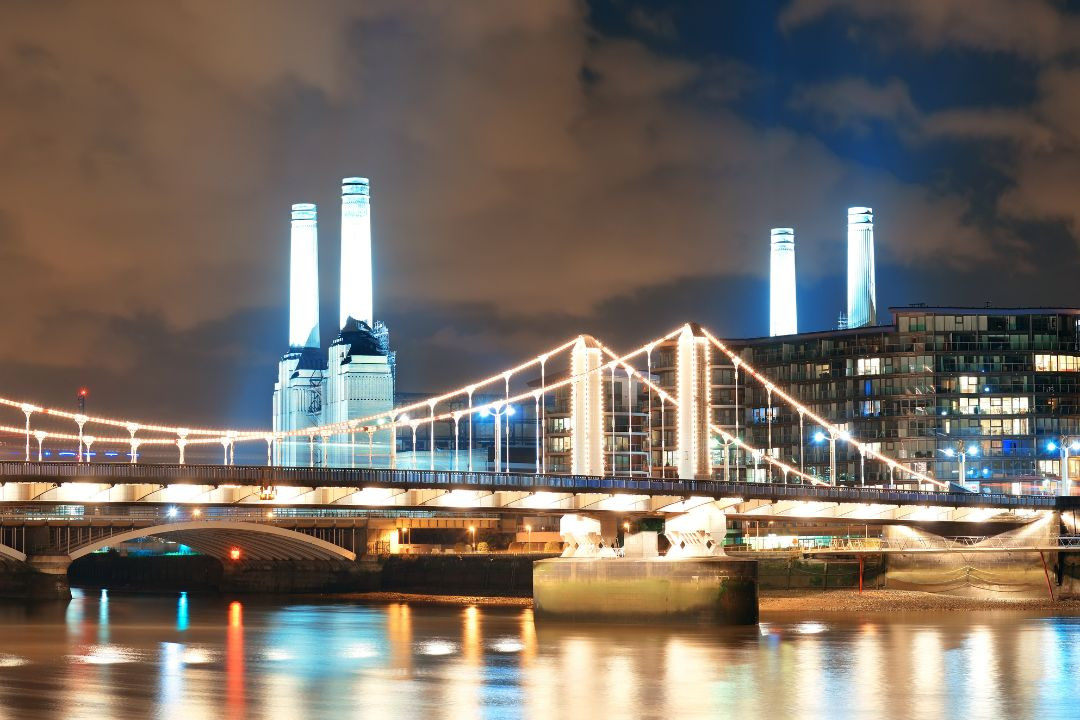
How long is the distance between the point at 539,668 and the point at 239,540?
63.2m

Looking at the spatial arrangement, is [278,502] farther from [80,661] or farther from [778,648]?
[778,648]

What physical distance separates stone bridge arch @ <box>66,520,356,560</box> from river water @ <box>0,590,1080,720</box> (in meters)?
22.3

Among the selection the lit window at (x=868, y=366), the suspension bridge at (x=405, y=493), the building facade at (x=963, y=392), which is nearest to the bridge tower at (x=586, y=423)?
the suspension bridge at (x=405, y=493)

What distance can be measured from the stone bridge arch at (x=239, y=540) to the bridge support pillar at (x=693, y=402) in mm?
35888

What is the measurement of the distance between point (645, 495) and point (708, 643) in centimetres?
1424

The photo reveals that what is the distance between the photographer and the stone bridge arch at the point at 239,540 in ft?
376

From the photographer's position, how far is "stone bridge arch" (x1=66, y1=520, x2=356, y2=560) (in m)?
114

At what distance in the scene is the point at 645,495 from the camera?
84.8 meters

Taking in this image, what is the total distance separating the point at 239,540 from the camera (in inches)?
4847

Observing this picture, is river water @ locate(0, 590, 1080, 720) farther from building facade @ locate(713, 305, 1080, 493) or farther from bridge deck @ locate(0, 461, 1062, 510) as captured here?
building facade @ locate(713, 305, 1080, 493)

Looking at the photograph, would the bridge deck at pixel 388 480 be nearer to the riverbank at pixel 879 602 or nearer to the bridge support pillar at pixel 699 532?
the bridge support pillar at pixel 699 532

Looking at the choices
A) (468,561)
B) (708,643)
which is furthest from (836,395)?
(708,643)

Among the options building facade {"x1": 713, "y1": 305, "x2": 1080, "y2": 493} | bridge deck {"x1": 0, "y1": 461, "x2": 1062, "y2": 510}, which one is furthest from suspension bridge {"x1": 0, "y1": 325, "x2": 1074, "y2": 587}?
building facade {"x1": 713, "y1": 305, "x2": 1080, "y2": 493}

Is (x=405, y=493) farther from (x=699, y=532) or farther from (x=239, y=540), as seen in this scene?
(x=239, y=540)
